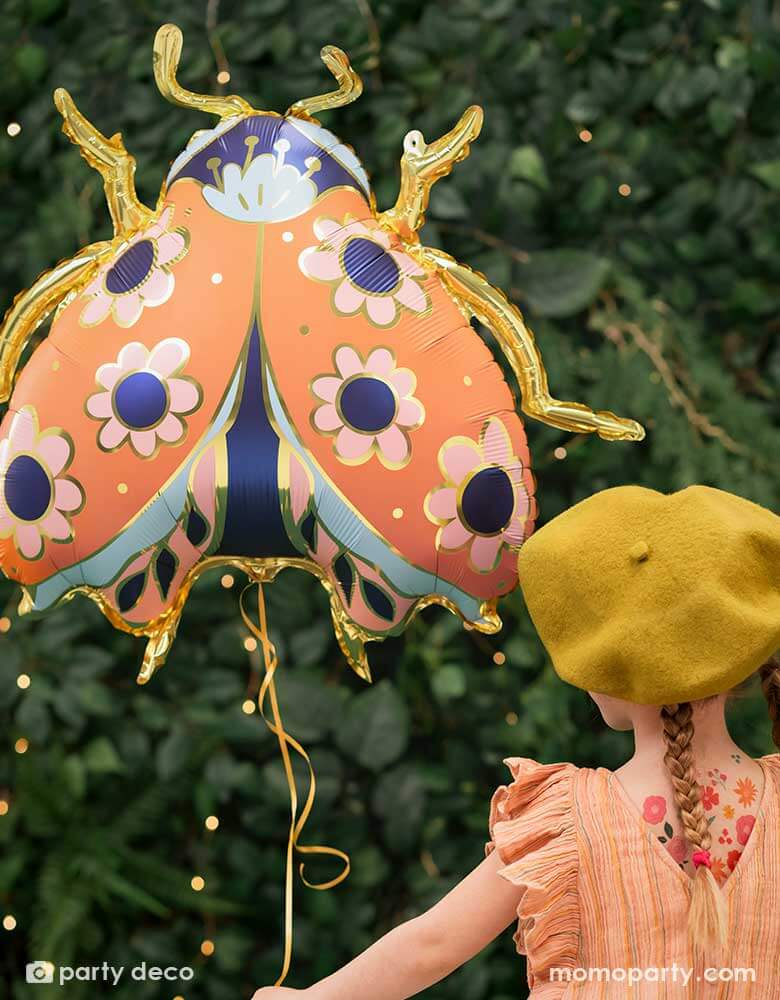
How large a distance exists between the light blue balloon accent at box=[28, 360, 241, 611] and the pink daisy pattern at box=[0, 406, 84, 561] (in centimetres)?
3

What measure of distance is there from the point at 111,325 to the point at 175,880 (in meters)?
0.90

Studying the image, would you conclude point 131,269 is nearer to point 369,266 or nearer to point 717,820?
point 369,266

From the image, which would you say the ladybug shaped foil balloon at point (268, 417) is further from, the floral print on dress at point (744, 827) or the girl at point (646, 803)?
the floral print on dress at point (744, 827)

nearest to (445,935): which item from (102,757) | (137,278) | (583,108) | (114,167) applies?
(137,278)

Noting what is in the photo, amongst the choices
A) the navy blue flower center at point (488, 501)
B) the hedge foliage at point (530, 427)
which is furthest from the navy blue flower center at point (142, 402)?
the hedge foliage at point (530, 427)

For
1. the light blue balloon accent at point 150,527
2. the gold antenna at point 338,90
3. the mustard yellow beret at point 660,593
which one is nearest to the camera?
the mustard yellow beret at point 660,593

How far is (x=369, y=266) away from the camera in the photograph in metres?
1.08

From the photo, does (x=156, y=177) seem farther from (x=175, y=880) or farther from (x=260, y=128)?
(x=175, y=880)

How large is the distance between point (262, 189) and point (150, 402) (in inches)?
7.8

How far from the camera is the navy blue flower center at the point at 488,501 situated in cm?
105

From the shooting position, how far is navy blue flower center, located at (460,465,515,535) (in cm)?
105

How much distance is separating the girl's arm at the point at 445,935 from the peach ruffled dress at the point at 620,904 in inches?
0.7

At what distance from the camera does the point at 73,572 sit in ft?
3.52

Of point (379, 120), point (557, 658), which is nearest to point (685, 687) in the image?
point (557, 658)
